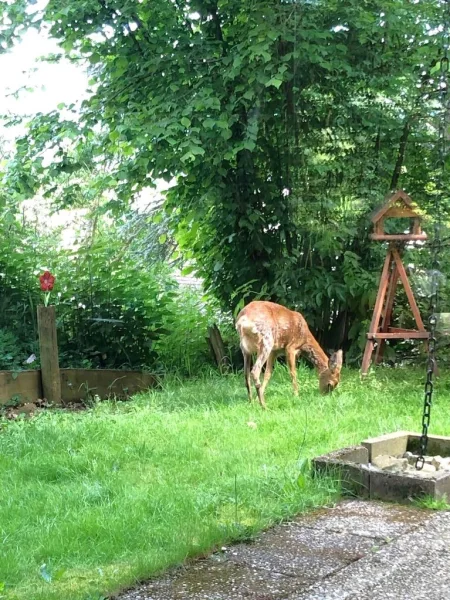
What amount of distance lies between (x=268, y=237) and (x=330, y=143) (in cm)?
151

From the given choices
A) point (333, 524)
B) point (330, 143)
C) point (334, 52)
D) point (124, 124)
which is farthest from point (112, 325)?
point (333, 524)

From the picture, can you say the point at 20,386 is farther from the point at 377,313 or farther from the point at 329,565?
the point at 329,565

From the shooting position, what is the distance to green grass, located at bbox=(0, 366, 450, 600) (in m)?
3.54

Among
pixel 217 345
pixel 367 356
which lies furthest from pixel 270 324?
pixel 217 345

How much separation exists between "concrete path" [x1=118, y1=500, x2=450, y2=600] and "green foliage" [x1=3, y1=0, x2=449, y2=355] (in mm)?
5557

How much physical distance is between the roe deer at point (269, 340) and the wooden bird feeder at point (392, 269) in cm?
98

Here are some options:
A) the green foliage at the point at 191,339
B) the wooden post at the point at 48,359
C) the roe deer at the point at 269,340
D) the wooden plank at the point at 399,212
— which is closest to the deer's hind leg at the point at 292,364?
the roe deer at the point at 269,340

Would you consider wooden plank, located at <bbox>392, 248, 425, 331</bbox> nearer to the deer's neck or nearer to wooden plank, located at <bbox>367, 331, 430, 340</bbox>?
wooden plank, located at <bbox>367, 331, 430, 340</bbox>

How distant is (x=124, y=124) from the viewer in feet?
29.2

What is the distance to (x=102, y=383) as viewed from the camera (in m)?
10.1

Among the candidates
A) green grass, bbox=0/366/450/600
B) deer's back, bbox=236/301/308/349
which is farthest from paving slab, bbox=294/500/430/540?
deer's back, bbox=236/301/308/349

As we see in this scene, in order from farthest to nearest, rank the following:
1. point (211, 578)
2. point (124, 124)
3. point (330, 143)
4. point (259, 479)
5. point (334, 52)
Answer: point (330, 143) → point (334, 52) → point (124, 124) → point (259, 479) → point (211, 578)

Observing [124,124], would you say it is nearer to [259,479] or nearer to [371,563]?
[259,479]

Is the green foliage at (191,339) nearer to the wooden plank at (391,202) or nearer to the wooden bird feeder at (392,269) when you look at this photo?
the wooden bird feeder at (392,269)
